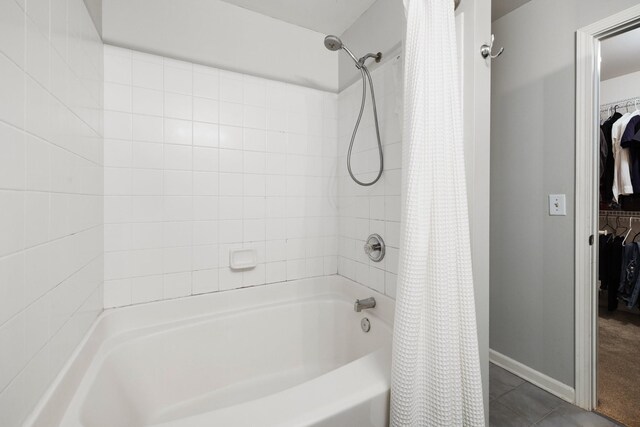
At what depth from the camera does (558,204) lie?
147 centimetres

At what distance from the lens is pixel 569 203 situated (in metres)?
1.43

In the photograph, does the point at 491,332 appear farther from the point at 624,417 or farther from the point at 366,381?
the point at 366,381

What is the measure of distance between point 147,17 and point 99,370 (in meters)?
1.53

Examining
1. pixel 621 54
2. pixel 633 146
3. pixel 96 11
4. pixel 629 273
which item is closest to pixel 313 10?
pixel 96 11

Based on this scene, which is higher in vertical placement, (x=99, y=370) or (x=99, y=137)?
(x=99, y=137)

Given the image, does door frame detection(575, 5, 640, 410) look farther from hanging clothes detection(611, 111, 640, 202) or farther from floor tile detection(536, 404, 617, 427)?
hanging clothes detection(611, 111, 640, 202)

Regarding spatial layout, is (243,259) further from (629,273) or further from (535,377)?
(629,273)

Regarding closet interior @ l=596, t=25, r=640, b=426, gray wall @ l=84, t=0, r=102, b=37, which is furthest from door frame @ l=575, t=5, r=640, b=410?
gray wall @ l=84, t=0, r=102, b=37

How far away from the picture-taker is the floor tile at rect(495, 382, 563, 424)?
4.43 ft

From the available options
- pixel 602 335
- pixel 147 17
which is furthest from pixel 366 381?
pixel 602 335

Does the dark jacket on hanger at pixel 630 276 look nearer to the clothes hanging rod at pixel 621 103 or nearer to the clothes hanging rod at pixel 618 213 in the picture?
the clothes hanging rod at pixel 618 213

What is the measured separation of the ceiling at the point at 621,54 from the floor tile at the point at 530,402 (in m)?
2.43

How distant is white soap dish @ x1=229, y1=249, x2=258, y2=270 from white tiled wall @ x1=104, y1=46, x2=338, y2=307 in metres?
0.03

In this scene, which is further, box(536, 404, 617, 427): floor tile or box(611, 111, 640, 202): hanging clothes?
box(611, 111, 640, 202): hanging clothes
